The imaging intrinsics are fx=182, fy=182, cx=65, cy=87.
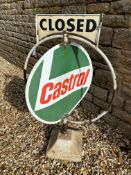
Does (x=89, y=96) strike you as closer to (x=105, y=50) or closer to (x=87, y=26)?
(x=105, y=50)

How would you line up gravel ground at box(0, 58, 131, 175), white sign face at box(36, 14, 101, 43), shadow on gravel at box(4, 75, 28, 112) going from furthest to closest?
shadow on gravel at box(4, 75, 28, 112) → gravel ground at box(0, 58, 131, 175) → white sign face at box(36, 14, 101, 43)

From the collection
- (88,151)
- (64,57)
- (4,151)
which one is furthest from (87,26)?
(4,151)

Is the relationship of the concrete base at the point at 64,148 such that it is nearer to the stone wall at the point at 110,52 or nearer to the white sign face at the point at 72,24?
the stone wall at the point at 110,52

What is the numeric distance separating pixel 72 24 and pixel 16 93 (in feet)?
7.45

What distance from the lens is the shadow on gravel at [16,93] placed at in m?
3.21

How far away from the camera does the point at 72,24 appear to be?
5.53 ft

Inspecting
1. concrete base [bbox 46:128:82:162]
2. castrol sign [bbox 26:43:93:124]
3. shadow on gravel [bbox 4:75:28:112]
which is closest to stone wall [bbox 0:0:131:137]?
castrol sign [bbox 26:43:93:124]

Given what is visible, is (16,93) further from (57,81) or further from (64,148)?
(57,81)

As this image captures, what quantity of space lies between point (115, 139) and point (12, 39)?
386 cm

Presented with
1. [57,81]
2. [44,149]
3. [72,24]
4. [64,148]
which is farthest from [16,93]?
[72,24]

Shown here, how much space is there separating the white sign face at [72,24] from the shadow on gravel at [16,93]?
1681mm

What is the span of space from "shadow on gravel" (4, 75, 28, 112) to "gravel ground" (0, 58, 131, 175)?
124 millimetres

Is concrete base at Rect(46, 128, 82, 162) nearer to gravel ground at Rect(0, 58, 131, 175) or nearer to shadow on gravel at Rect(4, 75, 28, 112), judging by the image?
gravel ground at Rect(0, 58, 131, 175)

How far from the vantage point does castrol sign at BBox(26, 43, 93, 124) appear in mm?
1671
